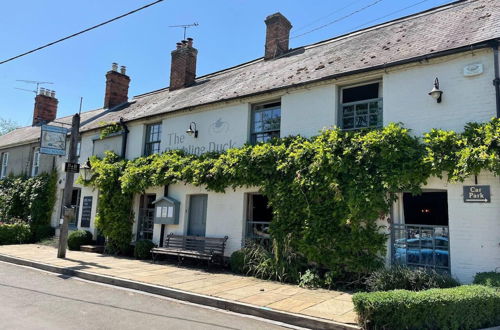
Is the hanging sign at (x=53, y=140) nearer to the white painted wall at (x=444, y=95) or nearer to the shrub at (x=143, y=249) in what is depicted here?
the shrub at (x=143, y=249)

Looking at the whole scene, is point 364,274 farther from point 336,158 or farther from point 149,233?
point 149,233

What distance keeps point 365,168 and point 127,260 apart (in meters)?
8.34

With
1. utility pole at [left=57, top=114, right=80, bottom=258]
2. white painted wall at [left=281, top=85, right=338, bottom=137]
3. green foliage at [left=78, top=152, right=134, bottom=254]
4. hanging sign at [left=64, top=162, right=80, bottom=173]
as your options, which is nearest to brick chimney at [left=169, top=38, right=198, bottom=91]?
green foliage at [left=78, top=152, right=134, bottom=254]

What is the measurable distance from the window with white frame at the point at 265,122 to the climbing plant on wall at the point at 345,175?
77 cm

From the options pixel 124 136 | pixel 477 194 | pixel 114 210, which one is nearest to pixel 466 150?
pixel 477 194

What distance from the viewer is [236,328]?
591 cm

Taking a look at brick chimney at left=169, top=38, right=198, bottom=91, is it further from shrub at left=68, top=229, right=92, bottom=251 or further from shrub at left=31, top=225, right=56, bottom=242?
shrub at left=31, top=225, right=56, bottom=242

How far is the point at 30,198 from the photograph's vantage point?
18859 millimetres

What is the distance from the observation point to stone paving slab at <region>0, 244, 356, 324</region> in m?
6.82

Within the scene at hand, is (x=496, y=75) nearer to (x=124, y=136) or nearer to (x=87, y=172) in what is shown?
(x=124, y=136)

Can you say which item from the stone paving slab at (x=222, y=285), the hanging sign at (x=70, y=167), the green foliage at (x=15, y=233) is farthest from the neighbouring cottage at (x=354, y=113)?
the green foliage at (x=15, y=233)

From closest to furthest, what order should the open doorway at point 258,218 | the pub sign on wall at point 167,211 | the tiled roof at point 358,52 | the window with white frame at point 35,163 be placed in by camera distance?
the tiled roof at point 358,52 → the open doorway at point 258,218 → the pub sign on wall at point 167,211 → the window with white frame at point 35,163

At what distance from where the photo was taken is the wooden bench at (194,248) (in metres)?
11.1

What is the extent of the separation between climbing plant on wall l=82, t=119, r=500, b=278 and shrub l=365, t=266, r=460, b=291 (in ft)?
2.34
